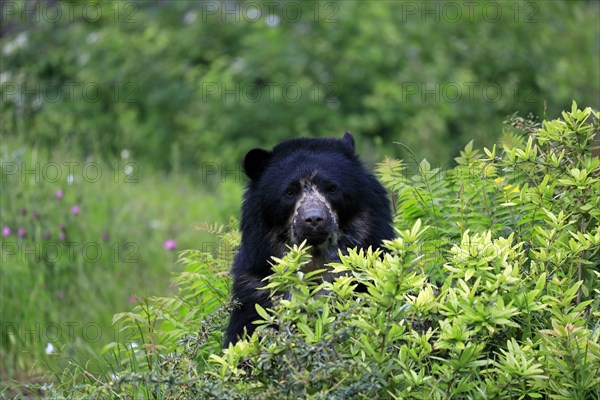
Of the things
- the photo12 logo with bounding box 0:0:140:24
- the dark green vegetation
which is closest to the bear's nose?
the dark green vegetation

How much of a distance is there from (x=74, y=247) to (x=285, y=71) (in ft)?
17.6

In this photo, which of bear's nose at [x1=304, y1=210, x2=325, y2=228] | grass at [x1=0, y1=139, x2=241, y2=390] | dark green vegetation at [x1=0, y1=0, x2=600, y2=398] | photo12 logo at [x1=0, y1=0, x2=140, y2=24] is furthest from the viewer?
photo12 logo at [x1=0, y1=0, x2=140, y2=24]

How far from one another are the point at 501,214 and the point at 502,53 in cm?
839

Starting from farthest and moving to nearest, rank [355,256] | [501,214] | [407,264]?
1. [501,214]
2. [355,256]
3. [407,264]

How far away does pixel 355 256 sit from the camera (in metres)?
3.78

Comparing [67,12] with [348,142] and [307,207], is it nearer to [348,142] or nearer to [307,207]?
[348,142]

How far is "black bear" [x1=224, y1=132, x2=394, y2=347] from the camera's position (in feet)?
16.1

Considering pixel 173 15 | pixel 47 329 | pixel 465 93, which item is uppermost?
pixel 173 15

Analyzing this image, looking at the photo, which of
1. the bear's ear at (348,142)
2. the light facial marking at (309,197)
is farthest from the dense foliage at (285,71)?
the light facial marking at (309,197)

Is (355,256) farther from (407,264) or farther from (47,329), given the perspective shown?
(47,329)

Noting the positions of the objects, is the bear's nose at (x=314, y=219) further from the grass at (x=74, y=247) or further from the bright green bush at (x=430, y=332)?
the grass at (x=74, y=247)

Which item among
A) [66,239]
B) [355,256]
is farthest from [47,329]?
[355,256]

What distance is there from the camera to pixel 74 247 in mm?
7617

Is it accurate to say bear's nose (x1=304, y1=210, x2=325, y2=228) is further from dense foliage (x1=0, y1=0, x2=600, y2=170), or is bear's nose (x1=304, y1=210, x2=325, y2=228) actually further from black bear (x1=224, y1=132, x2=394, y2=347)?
dense foliage (x1=0, y1=0, x2=600, y2=170)
